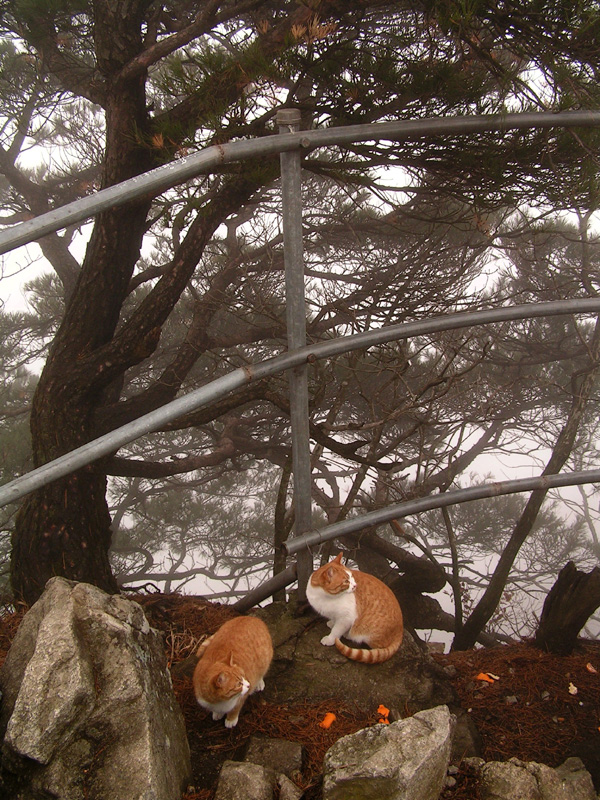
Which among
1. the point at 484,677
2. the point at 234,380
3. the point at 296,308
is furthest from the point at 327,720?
the point at 296,308

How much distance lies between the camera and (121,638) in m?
1.02

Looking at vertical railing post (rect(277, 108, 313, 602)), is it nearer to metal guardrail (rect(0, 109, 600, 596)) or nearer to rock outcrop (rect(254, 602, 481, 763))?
metal guardrail (rect(0, 109, 600, 596))

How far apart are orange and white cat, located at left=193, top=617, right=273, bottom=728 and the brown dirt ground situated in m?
0.06

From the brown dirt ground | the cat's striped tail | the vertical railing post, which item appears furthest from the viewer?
the cat's striped tail

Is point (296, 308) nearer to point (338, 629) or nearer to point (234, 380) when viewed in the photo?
point (234, 380)

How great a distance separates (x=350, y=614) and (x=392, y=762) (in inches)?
25.8

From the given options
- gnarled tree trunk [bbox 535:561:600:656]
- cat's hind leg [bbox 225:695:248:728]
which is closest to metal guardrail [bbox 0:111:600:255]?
cat's hind leg [bbox 225:695:248:728]

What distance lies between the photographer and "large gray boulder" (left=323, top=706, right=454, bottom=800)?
0.90 metres

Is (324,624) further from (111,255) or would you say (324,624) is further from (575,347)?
(575,347)

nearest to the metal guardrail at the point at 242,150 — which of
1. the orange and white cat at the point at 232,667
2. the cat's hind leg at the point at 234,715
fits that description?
the orange and white cat at the point at 232,667

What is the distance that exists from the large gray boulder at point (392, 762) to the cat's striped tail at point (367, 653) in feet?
1.58

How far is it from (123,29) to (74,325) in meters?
1.05

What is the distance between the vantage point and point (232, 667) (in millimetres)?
1237

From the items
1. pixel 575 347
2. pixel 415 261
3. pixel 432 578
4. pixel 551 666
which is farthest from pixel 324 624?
pixel 575 347
